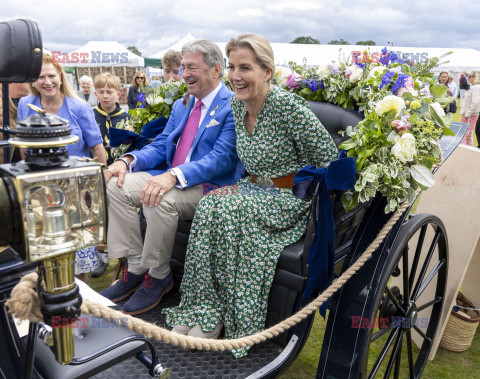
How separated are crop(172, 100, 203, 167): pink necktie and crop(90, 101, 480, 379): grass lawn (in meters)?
1.56

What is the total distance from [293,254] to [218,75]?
1.33 m

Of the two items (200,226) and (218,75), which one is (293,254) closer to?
(200,226)

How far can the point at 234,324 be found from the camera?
1964 millimetres

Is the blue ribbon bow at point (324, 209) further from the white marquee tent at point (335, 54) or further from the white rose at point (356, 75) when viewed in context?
the white marquee tent at point (335, 54)

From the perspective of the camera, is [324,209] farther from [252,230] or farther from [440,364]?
[440,364]

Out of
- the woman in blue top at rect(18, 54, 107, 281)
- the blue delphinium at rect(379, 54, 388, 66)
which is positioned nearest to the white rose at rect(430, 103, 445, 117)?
the blue delphinium at rect(379, 54, 388, 66)

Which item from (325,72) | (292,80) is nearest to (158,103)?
(292,80)

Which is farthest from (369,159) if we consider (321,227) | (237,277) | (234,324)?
(234,324)

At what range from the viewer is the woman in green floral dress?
6.26 feet

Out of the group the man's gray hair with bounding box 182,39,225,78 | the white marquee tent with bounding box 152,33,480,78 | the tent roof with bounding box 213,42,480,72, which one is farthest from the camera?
the tent roof with bounding box 213,42,480,72

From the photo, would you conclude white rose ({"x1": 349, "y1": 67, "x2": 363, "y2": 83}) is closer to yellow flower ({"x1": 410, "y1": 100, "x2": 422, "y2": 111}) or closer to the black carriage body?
yellow flower ({"x1": 410, "y1": 100, "x2": 422, "y2": 111})

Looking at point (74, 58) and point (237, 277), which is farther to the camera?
point (74, 58)

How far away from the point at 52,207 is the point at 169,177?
1.49 meters

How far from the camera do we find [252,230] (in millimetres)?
1936
